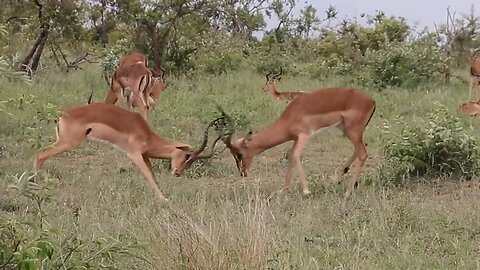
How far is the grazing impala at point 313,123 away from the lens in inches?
281

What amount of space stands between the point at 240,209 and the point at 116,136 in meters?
2.68

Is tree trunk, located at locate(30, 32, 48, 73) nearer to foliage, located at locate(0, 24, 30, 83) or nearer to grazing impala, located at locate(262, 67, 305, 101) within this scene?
grazing impala, located at locate(262, 67, 305, 101)

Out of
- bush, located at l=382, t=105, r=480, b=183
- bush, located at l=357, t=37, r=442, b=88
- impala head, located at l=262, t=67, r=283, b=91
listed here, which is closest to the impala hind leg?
bush, located at l=357, t=37, r=442, b=88

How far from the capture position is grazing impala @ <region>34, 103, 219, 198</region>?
696 centimetres

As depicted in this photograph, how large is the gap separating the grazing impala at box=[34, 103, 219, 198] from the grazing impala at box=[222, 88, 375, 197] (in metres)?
0.49

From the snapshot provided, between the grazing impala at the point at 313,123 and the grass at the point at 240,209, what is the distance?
278 millimetres

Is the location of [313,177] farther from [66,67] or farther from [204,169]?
[66,67]

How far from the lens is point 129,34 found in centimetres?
1518

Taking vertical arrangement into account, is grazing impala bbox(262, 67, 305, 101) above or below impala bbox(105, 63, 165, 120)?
below

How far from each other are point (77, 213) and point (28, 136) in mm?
3636

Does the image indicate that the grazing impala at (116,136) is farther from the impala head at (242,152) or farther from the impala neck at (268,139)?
the impala neck at (268,139)

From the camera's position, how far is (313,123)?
7.15m

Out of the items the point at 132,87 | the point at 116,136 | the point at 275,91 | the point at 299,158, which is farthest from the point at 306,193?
the point at 275,91

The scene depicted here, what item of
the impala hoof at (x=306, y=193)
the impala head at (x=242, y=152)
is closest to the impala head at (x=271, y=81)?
the impala head at (x=242, y=152)
